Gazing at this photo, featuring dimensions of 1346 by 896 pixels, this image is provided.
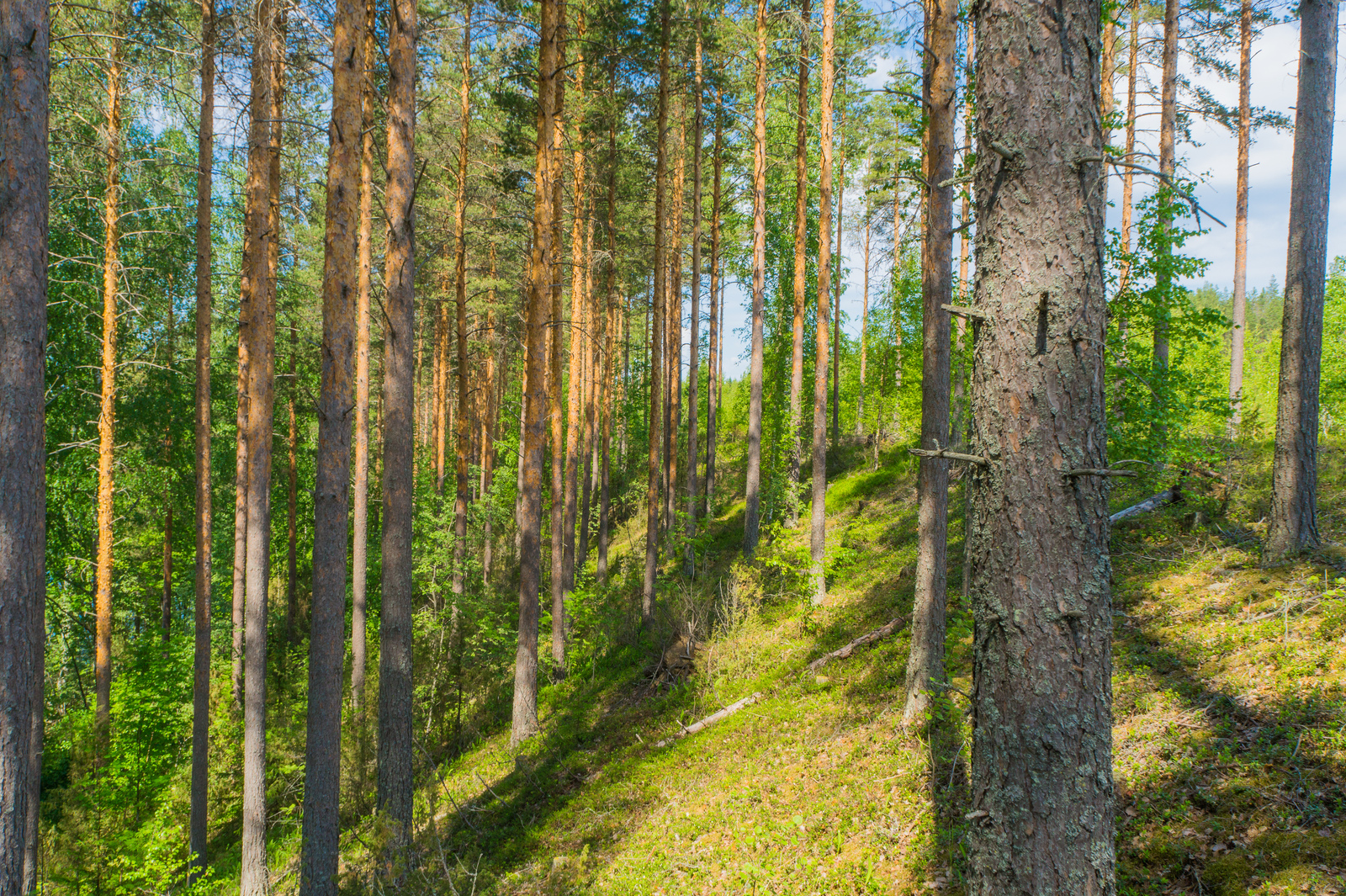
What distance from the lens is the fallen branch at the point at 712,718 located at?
8.48 m

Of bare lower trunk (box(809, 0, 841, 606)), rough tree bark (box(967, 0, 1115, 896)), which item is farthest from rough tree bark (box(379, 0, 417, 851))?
bare lower trunk (box(809, 0, 841, 606))

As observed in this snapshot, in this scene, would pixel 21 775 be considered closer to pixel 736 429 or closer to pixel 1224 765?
pixel 1224 765

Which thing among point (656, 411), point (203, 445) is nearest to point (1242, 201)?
point (656, 411)

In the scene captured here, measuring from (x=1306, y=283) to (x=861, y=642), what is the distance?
6357 mm

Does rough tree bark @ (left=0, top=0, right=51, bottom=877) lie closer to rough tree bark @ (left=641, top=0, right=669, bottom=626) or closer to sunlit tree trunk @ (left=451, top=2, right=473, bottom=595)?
rough tree bark @ (left=641, top=0, right=669, bottom=626)

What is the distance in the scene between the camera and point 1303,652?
16.2 feet

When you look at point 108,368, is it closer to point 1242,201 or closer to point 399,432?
point 399,432

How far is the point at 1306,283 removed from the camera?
6.11 metres

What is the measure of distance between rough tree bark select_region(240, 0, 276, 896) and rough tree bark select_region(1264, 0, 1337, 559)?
11.6 metres

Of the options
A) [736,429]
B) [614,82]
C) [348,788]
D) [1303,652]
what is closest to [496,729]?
[348,788]

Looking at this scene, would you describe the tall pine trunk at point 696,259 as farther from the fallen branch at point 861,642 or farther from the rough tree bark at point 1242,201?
the rough tree bark at point 1242,201

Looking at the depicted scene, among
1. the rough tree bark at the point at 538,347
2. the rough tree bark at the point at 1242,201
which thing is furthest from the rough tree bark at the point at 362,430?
the rough tree bark at the point at 1242,201

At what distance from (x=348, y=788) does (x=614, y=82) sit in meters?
15.6

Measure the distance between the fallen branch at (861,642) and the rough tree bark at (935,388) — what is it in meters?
2.53
